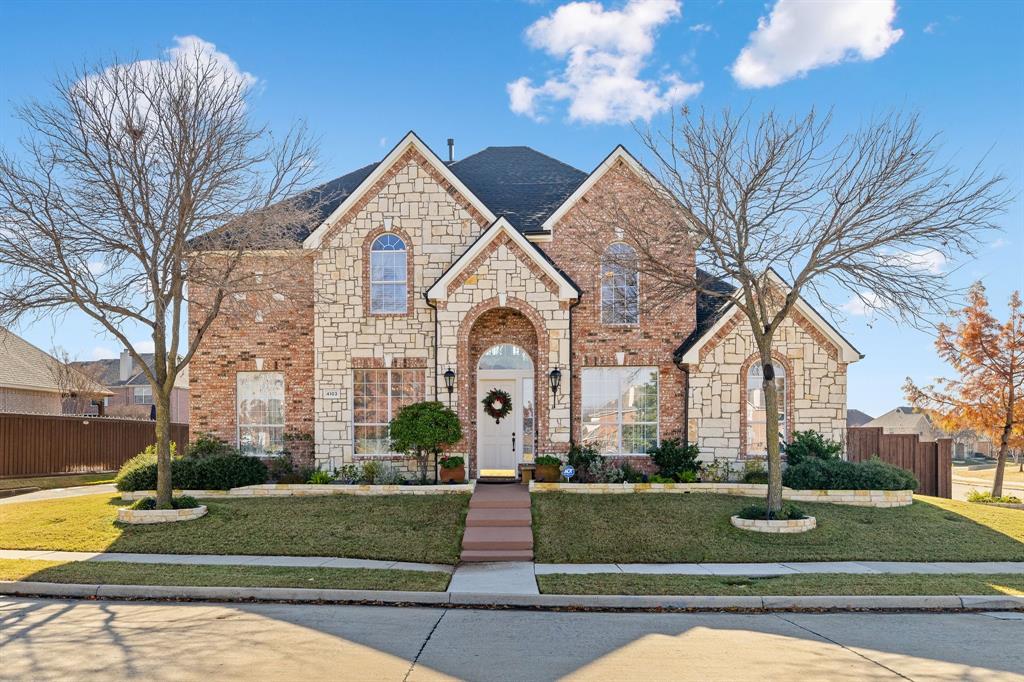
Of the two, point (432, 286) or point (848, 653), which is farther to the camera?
point (432, 286)

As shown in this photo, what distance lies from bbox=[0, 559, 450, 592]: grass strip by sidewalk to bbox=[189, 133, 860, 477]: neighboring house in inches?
296

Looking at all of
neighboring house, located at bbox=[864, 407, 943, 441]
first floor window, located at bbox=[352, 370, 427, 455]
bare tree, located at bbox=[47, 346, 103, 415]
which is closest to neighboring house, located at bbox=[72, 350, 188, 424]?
→ bare tree, located at bbox=[47, 346, 103, 415]

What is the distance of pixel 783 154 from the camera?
15.6m

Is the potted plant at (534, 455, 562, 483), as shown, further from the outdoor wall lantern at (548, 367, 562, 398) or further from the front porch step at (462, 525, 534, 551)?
the front porch step at (462, 525, 534, 551)

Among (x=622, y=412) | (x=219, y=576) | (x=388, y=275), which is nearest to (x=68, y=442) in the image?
(x=388, y=275)

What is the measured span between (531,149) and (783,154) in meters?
11.3

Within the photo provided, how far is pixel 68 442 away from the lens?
26.0 metres

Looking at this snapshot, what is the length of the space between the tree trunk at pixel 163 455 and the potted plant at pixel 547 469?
26.2ft

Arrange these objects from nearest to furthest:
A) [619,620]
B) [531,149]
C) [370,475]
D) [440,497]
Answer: [619,620] < [440,497] < [370,475] < [531,149]

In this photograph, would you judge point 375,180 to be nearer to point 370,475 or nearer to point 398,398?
point 398,398

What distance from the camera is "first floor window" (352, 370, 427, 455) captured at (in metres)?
19.9

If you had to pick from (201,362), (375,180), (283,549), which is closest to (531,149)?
(375,180)

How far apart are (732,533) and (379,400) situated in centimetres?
962

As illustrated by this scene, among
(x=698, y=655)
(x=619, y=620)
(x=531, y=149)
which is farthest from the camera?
(x=531, y=149)
